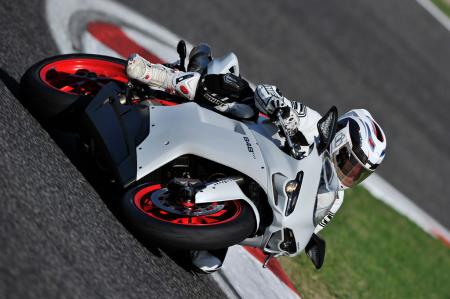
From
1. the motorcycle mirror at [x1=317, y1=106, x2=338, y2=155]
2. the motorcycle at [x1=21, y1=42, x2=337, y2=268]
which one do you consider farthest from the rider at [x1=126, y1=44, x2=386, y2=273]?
the motorcycle mirror at [x1=317, y1=106, x2=338, y2=155]

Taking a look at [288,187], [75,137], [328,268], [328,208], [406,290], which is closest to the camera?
[288,187]

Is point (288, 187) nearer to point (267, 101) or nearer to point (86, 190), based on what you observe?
point (267, 101)

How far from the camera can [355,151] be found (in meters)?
6.31

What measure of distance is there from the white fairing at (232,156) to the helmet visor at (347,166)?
52 centimetres

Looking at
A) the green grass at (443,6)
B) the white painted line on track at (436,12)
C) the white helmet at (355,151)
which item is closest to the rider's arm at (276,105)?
the white helmet at (355,151)

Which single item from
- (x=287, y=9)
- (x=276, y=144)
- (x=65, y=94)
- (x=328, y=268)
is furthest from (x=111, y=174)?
(x=287, y=9)

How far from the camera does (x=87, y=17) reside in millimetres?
9523

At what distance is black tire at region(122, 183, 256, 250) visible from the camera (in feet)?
16.5

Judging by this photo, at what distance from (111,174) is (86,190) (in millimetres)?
216

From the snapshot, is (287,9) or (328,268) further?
(287,9)

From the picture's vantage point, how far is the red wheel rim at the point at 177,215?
5316 millimetres

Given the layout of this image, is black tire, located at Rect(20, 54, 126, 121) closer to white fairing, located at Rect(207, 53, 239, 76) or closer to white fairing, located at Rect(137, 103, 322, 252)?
white fairing, located at Rect(137, 103, 322, 252)

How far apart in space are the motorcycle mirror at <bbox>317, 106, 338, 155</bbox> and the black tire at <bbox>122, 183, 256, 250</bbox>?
99 cm

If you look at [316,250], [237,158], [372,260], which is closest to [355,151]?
[316,250]
